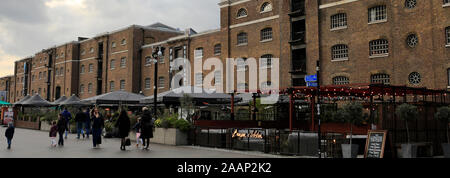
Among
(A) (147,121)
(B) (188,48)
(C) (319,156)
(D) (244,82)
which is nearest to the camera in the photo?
(C) (319,156)

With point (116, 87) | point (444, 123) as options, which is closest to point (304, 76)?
point (444, 123)

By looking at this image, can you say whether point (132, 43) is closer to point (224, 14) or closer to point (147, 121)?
point (224, 14)

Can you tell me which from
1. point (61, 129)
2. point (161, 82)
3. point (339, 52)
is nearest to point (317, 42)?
point (339, 52)

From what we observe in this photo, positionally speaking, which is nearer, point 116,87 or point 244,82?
point 244,82

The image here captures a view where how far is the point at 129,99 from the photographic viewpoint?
26984 millimetres

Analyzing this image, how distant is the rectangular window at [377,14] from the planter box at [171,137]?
16.3 m

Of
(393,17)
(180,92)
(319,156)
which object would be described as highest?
(393,17)

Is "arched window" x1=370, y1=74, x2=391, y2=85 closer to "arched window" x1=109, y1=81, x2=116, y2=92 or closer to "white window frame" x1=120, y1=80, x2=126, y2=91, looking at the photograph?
"white window frame" x1=120, y1=80, x2=126, y2=91

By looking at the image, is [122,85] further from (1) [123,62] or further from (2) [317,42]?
(2) [317,42]

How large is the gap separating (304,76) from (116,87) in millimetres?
27163

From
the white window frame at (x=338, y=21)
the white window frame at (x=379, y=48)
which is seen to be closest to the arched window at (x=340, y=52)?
the white window frame at (x=338, y=21)

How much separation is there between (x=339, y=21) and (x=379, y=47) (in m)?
3.66

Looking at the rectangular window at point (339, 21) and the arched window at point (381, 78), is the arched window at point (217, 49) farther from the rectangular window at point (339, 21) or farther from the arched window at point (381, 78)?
the arched window at point (381, 78)

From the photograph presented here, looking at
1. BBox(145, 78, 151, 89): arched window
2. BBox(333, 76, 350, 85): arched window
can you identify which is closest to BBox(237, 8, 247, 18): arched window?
BBox(333, 76, 350, 85): arched window
